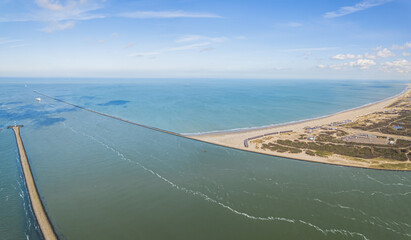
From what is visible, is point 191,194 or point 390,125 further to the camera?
point 390,125

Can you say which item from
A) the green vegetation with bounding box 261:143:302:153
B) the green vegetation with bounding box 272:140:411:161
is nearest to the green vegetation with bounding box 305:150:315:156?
the green vegetation with bounding box 272:140:411:161

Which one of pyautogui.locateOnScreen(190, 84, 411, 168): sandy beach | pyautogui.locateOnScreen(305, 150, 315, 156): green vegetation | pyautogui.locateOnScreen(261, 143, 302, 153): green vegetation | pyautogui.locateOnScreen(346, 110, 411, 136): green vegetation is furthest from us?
pyautogui.locateOnScreen(346, 110, 411, 136): green vegetation

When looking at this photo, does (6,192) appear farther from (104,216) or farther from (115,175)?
(104,216)

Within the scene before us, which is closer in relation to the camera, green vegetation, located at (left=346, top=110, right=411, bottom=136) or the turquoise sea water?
the turquoise sea water

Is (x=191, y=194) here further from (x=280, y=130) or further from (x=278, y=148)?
(x=280, y=130)

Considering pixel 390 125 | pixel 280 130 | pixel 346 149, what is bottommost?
pixel 346 149

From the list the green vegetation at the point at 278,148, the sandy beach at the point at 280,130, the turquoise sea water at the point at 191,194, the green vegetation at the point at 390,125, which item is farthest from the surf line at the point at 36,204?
the green vegetation at the point at 390,125

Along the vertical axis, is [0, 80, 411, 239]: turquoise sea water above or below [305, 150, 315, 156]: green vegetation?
below

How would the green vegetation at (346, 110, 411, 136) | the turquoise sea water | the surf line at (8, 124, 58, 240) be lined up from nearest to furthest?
the surf line at (8, 124, 58, 240)
the turquoise sea water
the green vegetation at (346, 110, 411, 136)

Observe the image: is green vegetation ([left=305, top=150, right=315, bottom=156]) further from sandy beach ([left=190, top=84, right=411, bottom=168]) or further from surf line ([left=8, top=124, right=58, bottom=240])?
surf line ([left=8, top=124, right=58, bottom=240])

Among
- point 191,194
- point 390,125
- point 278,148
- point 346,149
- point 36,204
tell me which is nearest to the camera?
point 36,204

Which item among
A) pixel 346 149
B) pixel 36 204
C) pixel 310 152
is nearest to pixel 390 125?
pixel 346 149
